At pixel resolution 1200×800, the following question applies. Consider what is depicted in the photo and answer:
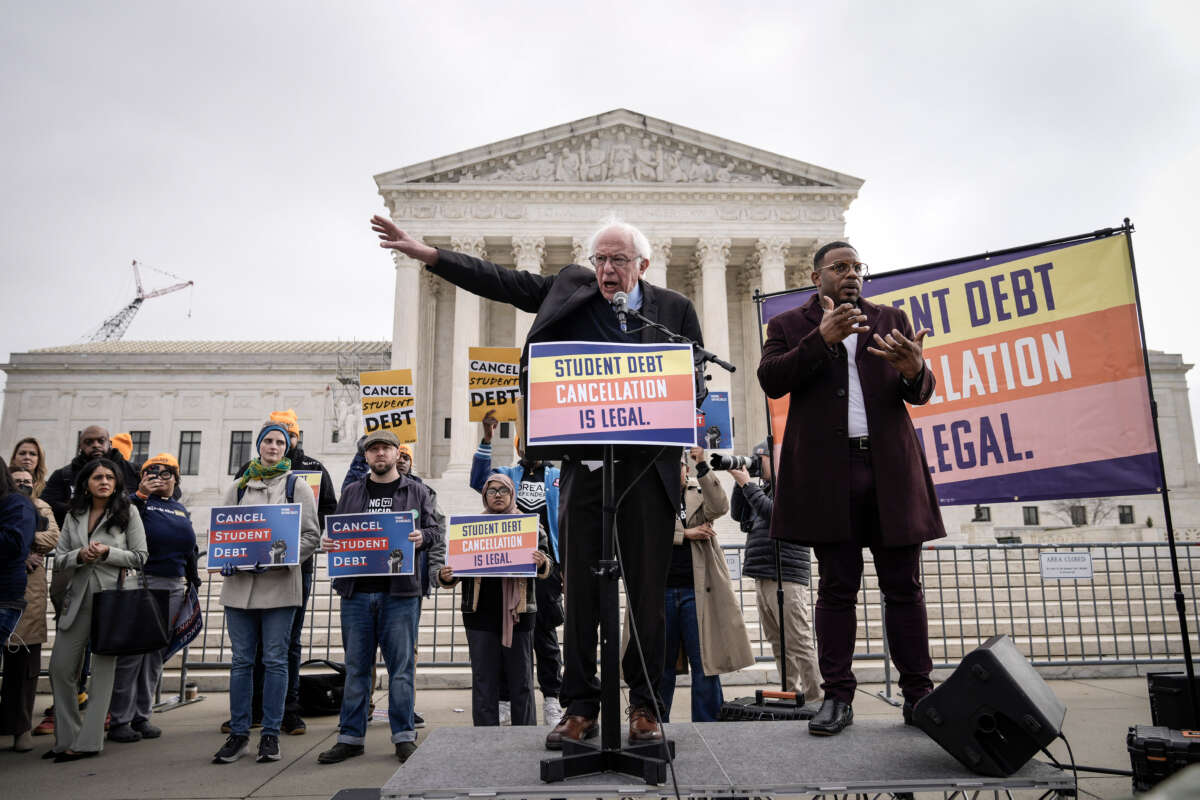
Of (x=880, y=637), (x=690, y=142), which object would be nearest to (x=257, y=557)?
(x=880, y=637)

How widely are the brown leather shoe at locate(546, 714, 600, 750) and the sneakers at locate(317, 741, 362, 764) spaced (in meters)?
2.67

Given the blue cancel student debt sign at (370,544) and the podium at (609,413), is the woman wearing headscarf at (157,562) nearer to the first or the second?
the blue cancel student debt sign at (370,544)

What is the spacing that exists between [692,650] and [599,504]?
280 centimetres

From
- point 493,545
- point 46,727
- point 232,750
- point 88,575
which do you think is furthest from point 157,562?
point 493,545

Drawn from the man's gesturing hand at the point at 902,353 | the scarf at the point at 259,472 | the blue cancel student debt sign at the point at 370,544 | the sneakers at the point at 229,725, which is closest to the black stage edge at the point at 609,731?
the man's gesturing hand at the point at 902,353

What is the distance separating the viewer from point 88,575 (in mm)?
5633

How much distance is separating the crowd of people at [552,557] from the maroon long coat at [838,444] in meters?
0.01

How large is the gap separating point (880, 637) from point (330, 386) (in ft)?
116

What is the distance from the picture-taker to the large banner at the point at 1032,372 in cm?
509

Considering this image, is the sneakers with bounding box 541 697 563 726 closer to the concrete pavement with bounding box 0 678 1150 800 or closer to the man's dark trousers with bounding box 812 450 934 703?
the concrete pavement with bounding box 0 678 1150 800

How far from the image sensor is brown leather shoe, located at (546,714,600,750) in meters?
2.96

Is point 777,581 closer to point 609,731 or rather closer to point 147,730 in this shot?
point 609,731

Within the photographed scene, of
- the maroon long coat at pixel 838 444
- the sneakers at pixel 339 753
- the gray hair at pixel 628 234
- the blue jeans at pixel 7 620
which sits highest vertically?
the gray hair at pixel 628 234

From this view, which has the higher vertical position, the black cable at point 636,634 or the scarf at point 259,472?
the scarf at point 259,472
